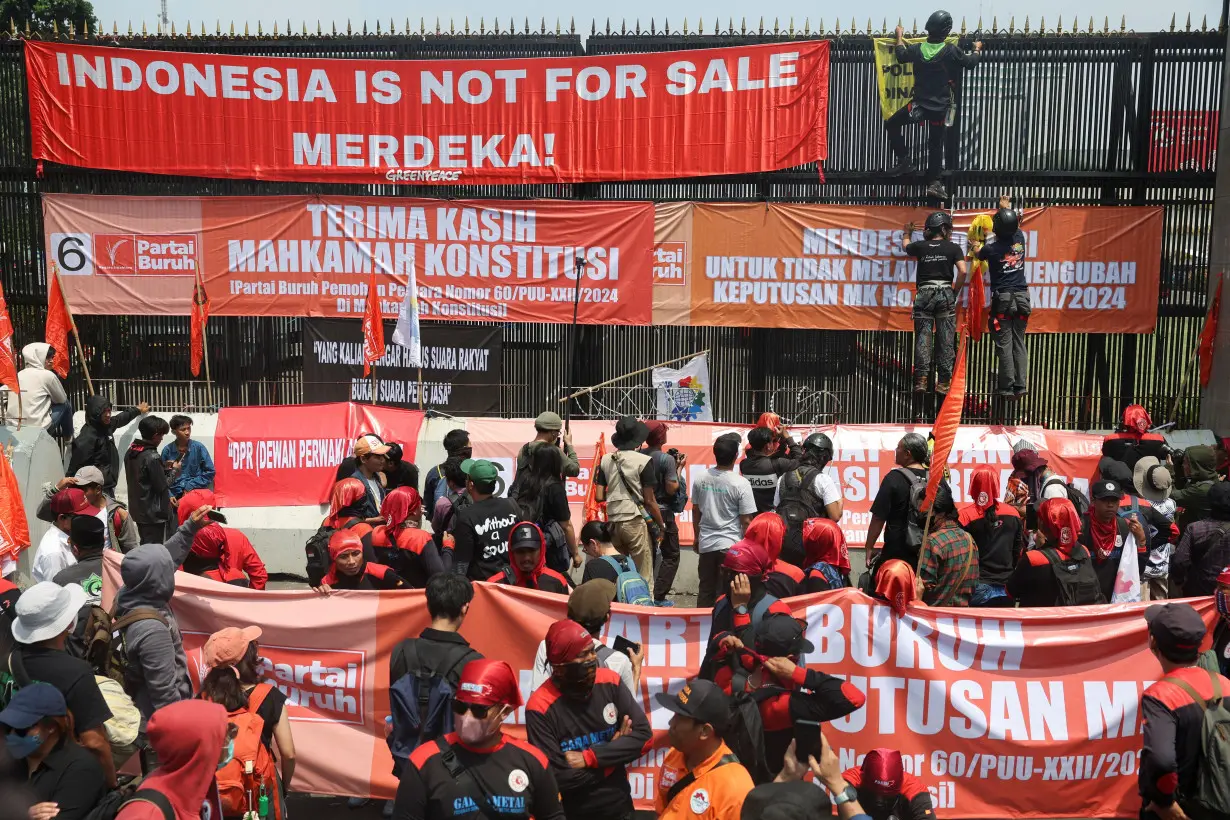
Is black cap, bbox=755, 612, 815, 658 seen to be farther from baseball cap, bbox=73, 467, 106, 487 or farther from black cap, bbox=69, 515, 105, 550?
baseball cap, bbox=73, 467, 106, 487

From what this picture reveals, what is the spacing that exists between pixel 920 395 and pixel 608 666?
9.59 meters

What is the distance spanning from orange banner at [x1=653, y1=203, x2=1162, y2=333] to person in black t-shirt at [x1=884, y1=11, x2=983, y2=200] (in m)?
0.69

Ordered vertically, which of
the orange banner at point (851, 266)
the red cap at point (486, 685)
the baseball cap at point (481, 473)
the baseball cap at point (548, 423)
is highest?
the orange banner at point (851, 266)

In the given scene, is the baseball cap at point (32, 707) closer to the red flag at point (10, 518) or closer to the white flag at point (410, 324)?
the red flag at point (10, 518)

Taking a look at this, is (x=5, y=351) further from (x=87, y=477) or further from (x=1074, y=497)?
(x=1074, y=497)

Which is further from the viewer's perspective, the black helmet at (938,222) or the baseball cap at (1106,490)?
the black helmet at (938,222)

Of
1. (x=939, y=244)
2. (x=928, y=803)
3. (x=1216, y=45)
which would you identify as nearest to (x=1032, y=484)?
(x=928, y=803)

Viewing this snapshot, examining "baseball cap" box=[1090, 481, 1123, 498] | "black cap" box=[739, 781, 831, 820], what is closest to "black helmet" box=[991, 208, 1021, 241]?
"baseball cap" box=[1090, 481, 1123, 498]

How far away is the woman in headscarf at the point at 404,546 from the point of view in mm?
6648

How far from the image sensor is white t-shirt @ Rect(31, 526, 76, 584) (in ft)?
22.3

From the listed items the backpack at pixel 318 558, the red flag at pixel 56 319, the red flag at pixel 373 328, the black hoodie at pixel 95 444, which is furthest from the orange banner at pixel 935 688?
the red flag at pixel 56 319

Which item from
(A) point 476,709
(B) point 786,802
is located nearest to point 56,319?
(A) point 476,709

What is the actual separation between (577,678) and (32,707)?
191 cm

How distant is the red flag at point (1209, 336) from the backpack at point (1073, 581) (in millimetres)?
7866
